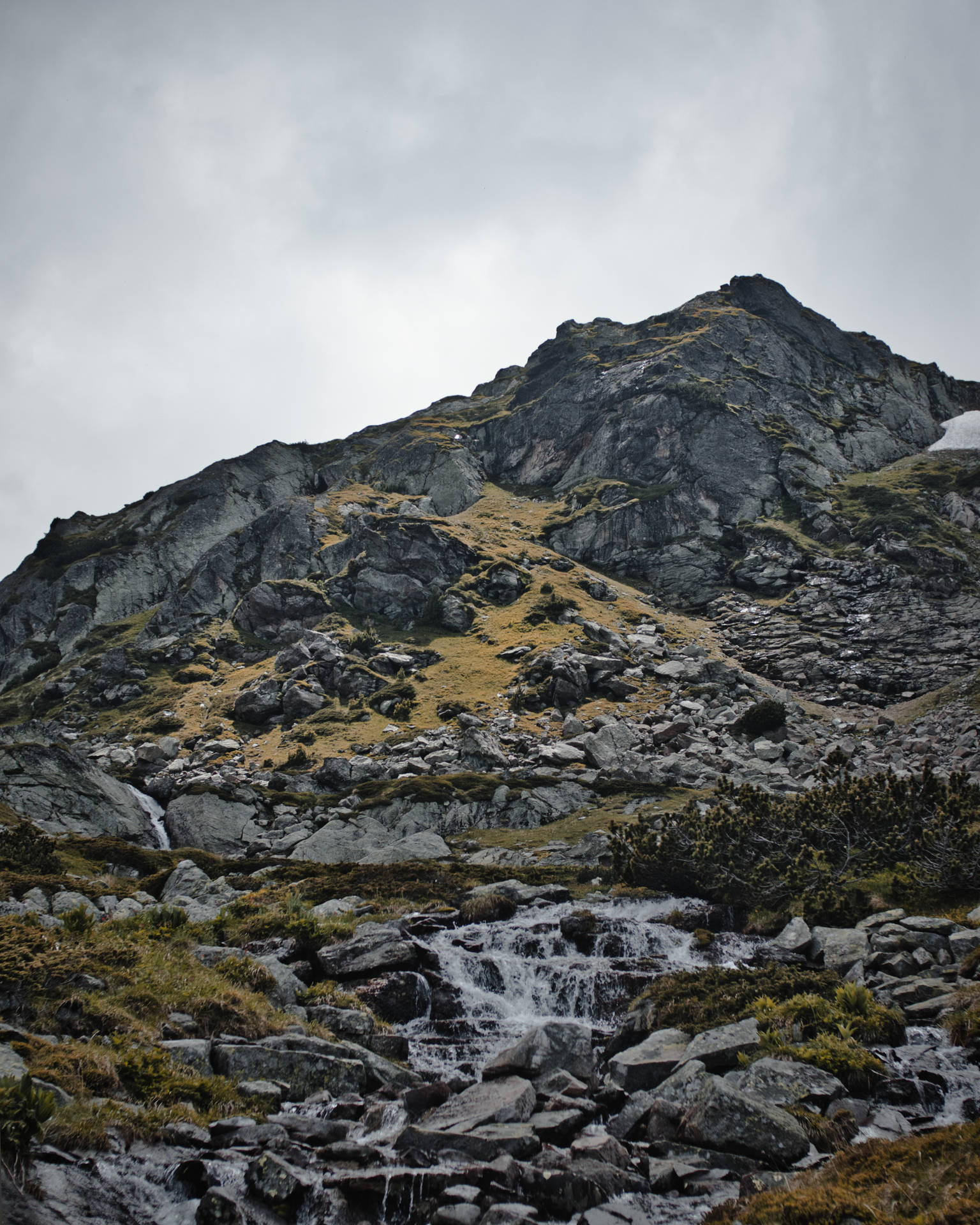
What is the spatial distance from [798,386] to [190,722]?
152032 millimetres

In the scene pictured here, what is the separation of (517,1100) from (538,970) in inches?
341

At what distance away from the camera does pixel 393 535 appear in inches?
4692

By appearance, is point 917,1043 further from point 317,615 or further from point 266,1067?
point 317,615

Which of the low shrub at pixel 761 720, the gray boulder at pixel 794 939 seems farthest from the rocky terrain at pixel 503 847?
the low shrub at pixel 761 720

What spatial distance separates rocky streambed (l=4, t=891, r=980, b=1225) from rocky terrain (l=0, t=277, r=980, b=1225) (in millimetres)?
79

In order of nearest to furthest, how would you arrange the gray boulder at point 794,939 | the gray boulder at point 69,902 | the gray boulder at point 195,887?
1. the gray boulder at point 794,939
2. the gray boulder at point 69,902
3. the gray boulder at point 195,887

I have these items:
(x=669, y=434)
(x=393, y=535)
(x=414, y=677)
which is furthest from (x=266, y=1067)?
(x=669, y=434)

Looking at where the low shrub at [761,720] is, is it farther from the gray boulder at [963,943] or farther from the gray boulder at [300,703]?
the gray boulder at [300,703]

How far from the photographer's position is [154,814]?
163 feet

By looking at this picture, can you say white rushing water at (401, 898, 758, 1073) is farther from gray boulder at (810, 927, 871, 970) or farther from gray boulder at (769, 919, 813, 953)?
gray boulder at (810, 927, 871, 970)

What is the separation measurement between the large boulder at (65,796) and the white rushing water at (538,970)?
3265 centimetres

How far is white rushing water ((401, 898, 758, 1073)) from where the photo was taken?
17.6m

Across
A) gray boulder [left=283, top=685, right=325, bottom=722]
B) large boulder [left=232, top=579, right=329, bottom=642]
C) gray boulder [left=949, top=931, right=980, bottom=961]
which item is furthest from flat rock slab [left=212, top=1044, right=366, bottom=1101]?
large boulder [left=232, top=579, right=329, bottom=642]

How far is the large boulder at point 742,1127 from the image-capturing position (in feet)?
34.2
